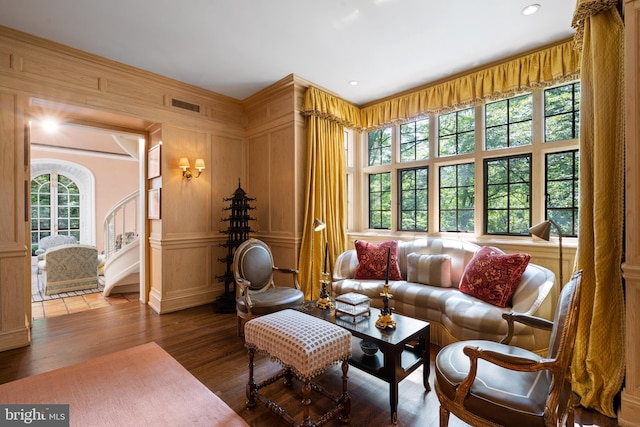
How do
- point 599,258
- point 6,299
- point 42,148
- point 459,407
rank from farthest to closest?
point 42,148 → point 6,299 → point 599,258 → point 459,407

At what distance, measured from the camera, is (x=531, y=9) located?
2453 mm

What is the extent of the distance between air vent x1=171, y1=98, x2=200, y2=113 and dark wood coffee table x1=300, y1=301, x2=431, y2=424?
3.23 metres

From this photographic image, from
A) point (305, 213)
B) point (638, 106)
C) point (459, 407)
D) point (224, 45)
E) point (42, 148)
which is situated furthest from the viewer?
point (42, 148)

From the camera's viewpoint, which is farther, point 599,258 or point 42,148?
point 42,148

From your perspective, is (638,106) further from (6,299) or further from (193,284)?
(6,299)

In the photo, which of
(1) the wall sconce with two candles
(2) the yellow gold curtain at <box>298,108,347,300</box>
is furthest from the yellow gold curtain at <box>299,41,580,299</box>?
(1) the wall sconce with two candles

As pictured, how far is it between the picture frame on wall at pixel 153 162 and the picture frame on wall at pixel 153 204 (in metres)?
0.22

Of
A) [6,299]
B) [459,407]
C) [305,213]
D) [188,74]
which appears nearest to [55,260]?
[6,299]

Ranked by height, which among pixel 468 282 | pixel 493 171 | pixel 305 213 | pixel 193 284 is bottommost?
pixel 193 284

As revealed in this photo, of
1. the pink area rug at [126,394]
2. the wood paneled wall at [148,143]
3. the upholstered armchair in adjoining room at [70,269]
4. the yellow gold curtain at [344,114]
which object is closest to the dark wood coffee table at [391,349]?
the pink area rug at [126,394]

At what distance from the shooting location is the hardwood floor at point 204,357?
6.29 feet

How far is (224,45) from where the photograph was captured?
2.98 m

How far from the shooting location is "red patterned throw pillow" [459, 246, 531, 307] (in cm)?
262

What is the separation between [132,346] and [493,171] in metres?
4.33
